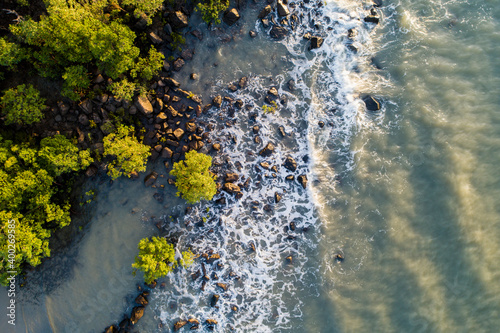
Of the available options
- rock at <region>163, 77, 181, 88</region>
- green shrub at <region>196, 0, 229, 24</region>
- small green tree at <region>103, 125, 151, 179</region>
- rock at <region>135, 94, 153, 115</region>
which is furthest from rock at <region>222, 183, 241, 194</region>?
green shrub at <region>196, 0, 229, 24</region>

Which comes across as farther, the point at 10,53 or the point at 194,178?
the point at 10,53

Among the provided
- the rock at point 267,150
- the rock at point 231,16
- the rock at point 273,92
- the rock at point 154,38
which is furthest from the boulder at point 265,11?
the rock at point 267,150

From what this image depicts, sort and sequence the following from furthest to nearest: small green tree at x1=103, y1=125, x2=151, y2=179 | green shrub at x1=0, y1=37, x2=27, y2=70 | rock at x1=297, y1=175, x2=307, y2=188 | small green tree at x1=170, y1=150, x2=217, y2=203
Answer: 1. rock at x1=297, y1=175, x2=307, y2=188
2. small green tree at x1=103, y1=125, x2=151, y2=179
3. small green tree at x1=170, y1=150, x2=217, y2=203
4. green shrub at x1=0, y1=37, x2=27, y2=70

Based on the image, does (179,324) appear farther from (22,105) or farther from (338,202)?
(22,105)

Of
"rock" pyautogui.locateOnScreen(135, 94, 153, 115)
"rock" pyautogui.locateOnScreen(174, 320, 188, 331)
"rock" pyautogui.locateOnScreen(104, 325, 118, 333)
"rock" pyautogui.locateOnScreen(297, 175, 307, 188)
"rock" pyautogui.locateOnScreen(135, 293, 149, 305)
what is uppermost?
"rock" pyautogui.locateOnScreen(135, 94, 153, 115)

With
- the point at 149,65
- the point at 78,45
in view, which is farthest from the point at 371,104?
the point at 78,45

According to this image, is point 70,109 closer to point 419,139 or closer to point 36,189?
point 36,189

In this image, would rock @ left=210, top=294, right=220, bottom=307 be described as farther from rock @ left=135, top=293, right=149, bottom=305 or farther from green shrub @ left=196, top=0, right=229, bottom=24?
green shrub @ left=196, top=0, right=229, bottom=24

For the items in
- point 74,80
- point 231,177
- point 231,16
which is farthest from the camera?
point 231,16
